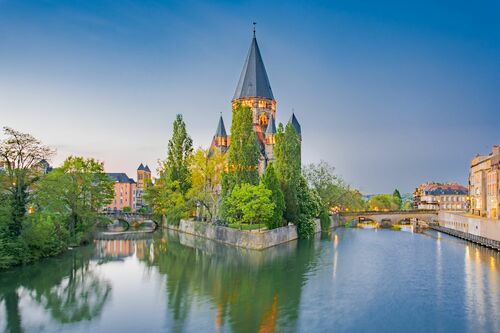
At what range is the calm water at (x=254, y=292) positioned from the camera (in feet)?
69.5

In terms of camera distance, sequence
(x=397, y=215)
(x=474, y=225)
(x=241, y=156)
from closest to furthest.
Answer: (x=241, y=156) → (x=474, y=225) → (x=397, y=215)

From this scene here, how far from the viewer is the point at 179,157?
65500 mm

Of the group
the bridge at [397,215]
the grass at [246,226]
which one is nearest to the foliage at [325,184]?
the bridge at [397,215]

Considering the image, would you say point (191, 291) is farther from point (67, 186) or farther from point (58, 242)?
point (67, 186)

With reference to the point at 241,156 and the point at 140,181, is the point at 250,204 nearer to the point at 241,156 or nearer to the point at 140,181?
the point at 241,156

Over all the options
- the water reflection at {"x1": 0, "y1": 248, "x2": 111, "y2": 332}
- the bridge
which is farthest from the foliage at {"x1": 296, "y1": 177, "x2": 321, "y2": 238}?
the bridge

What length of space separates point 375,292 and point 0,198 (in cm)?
2661

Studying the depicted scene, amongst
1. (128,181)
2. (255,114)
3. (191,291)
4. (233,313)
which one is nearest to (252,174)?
(191,291)

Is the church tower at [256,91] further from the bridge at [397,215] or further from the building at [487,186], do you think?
the building at [487,186]

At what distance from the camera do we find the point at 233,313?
73.9 ft

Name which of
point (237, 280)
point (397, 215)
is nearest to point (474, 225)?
point (397, 215)

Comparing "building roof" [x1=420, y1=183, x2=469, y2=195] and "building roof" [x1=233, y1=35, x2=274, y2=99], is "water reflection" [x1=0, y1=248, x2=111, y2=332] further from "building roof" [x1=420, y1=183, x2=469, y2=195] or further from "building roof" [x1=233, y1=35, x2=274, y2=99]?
"building roof" [x1=420, y1=183, x2=469, y2=195]

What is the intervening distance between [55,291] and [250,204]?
2179 cm

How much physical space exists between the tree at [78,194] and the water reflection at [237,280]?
8.02 metres
